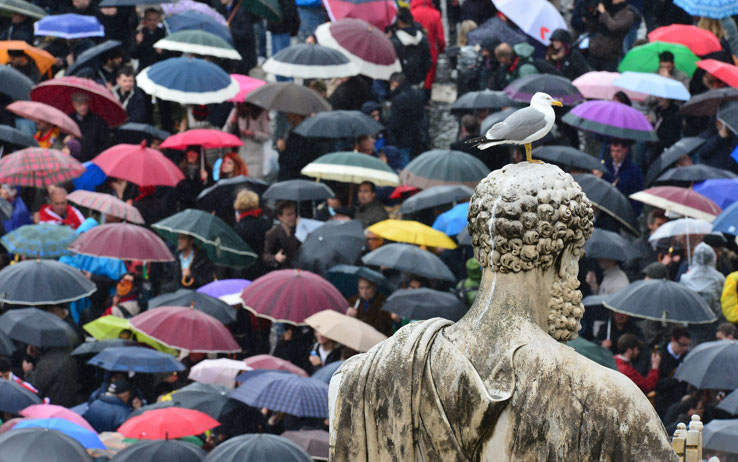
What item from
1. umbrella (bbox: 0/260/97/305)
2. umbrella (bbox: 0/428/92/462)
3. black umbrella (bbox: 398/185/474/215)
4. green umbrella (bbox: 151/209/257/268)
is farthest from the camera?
black umbrella (bbox: 398/185/474/215)

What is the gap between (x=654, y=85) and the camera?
1825 centimetres

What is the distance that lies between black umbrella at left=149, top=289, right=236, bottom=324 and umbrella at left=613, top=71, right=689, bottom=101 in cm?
641

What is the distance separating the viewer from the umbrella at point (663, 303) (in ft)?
43.1

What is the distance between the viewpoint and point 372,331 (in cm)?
1318

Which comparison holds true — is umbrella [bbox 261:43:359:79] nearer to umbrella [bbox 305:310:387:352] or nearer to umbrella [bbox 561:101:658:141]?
umbrella [bbox 561:101:658:141]

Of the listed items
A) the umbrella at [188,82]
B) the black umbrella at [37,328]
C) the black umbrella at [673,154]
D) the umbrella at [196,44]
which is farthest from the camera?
the umbrella at [196,44]

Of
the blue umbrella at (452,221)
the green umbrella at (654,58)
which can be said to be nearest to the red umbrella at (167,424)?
the blue umbrella at (452,221)

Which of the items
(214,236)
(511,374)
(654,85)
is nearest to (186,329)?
(214,236)

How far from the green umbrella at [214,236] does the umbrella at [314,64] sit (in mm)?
4048

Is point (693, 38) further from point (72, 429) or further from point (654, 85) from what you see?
point (72, 429)

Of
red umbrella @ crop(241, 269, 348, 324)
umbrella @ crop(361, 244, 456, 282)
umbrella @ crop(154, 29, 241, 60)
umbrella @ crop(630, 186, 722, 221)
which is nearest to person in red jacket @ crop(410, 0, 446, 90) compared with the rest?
umbrella @ crop(154, 29, 241, 60)

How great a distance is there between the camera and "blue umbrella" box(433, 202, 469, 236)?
15.5 metres

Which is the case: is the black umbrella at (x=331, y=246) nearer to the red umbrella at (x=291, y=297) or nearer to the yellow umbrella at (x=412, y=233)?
the yellow umbrella at (x=412, y=233)

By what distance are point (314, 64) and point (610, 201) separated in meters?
5.51
